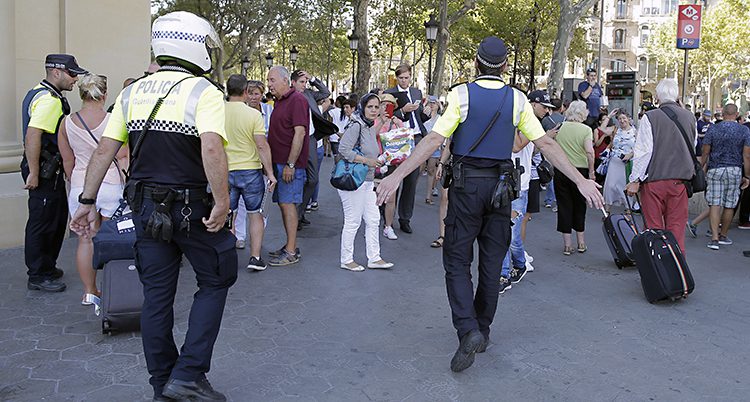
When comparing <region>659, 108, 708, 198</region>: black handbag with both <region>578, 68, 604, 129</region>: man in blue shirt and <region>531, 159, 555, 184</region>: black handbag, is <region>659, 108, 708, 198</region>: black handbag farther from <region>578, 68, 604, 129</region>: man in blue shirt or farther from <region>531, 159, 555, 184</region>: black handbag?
<region>578, 68, 604, 129</region>: man in blue shirt

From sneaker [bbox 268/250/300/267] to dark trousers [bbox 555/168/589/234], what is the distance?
312 cm

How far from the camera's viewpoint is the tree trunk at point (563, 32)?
77.3 ft

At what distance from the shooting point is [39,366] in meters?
4.48

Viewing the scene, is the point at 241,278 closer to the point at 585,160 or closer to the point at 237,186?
the point at 237,186

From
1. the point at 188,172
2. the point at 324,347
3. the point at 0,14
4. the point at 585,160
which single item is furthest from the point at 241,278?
the point at 585,160

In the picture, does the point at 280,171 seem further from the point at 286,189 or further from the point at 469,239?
the point at 469,239

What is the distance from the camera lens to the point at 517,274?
686 cm

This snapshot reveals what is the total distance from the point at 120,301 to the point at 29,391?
3.19 ft

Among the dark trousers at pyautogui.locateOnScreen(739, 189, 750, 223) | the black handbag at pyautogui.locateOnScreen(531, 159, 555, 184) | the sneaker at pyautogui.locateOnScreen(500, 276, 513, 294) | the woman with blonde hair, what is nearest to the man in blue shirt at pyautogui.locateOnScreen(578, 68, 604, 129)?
the dark trousers at pyautogui.locateOnScreen(739, 189, 750, 223)

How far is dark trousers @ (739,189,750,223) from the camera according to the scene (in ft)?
34.9

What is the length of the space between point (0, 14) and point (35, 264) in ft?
9.99

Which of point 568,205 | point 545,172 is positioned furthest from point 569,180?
point 545,172

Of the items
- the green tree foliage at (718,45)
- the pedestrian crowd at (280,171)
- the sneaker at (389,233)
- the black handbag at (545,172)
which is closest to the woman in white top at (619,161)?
the pedestrian crowd at (280,171)

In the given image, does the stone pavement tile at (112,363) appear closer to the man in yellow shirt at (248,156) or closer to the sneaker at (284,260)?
the man in yellow shirt at (248,156)
